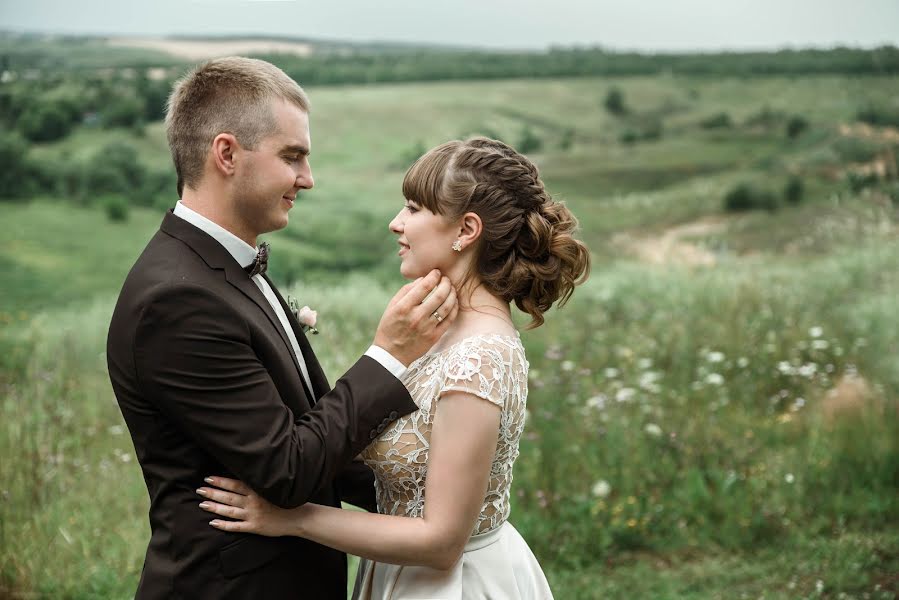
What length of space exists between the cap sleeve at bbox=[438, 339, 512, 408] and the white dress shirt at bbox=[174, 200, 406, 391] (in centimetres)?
15

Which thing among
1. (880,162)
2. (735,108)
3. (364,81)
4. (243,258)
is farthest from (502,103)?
(243,258)

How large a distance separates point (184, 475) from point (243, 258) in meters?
0.67

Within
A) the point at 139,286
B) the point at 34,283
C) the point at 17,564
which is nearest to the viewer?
the point at 139,286

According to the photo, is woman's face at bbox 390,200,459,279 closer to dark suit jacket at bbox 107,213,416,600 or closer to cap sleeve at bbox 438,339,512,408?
cap sleeve at bbox 438,339,512,408

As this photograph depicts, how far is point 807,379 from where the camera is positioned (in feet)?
22.5

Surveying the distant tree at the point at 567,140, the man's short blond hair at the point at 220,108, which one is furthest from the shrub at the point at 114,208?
the man's short blond hair at the point at 220,108

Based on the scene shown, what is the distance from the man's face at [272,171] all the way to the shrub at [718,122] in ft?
22.2

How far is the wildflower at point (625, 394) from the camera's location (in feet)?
21.3

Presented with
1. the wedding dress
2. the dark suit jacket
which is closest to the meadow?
the wedding dress

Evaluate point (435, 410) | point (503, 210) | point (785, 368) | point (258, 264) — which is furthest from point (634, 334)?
point (258, 264)

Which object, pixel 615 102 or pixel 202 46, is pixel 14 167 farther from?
pixel 615 102

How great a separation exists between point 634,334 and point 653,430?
1215 millimetres

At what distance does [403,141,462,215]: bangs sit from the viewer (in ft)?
9.48

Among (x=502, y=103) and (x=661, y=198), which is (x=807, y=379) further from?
→ (x=502, y=103)
